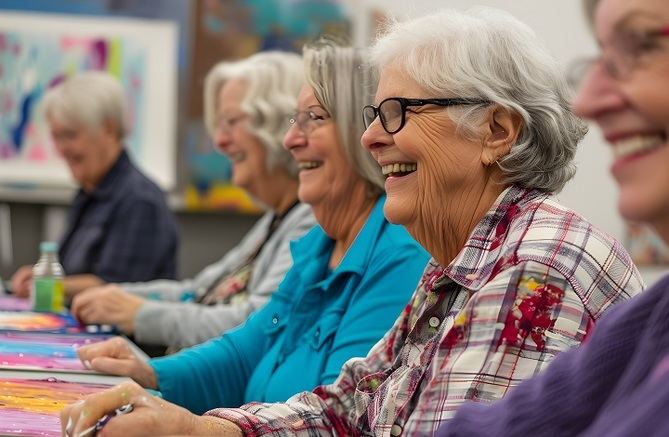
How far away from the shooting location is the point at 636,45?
0.97 m

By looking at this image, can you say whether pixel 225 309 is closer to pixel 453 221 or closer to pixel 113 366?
pixel 113 366

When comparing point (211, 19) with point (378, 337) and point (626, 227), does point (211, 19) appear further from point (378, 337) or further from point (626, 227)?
point (378, 337)

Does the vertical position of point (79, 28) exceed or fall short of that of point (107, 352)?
it exceeds it

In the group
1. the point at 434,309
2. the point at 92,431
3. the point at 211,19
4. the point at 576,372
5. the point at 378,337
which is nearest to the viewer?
the point at 576,372

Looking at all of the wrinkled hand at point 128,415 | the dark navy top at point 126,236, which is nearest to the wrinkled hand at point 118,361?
the wrinkled hand at point 128,415

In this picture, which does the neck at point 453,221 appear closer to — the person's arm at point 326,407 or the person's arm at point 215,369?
the person's arm at point 326,407

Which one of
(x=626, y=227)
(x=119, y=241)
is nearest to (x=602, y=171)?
(x=626, y=227)

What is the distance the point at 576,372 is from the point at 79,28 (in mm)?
4953

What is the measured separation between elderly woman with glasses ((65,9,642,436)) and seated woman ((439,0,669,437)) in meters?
0.25

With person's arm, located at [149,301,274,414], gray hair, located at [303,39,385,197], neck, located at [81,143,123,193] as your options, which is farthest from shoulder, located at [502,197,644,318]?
neck, located at [81,143,123,193]

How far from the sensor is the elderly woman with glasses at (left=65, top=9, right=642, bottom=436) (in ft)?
4.58

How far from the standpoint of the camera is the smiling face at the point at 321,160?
2.43 m

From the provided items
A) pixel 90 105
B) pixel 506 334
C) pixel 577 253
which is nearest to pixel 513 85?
pixel 577 253

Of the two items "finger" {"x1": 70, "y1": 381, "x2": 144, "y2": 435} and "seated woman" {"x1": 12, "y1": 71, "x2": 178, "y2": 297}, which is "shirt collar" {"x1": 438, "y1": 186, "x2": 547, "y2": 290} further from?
"seated woman" {"x1": 12, "y1": 71, "x2": 178, "y2": 297}
